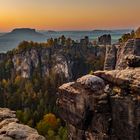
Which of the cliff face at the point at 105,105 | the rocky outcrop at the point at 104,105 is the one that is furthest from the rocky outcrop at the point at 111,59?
the rocky outcrop at the point at 104,105

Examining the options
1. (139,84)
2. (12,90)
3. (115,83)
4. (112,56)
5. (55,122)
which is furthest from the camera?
(12,90)

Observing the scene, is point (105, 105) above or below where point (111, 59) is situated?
above

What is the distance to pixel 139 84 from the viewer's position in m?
38.0

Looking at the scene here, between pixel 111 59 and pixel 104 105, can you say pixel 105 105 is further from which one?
pixel 111 59

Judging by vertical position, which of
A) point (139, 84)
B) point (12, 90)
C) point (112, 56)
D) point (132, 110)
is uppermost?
point (139, 84)

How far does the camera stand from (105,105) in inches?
1588

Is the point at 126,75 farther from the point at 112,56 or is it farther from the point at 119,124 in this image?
the point at 112,56

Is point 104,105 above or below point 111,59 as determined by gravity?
above

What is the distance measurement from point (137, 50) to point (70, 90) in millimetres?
52159

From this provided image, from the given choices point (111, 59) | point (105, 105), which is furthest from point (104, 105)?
point (111, 59)

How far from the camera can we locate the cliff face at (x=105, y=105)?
126 feet

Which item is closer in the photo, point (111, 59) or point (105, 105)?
point (105, 105)

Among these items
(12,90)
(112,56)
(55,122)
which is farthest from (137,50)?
(12,90)

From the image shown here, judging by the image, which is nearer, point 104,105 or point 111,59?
point 104,105
